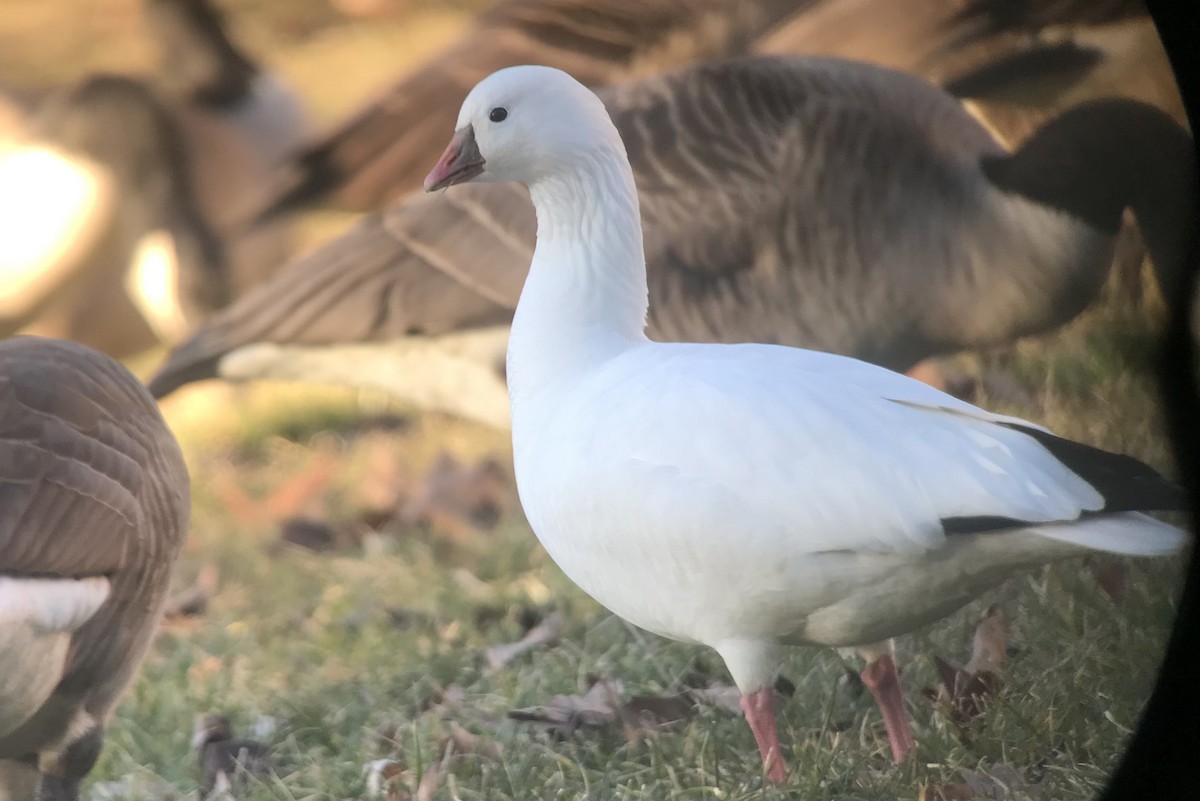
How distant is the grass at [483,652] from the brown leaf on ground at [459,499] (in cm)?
6

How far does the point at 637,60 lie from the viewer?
2.87 metres

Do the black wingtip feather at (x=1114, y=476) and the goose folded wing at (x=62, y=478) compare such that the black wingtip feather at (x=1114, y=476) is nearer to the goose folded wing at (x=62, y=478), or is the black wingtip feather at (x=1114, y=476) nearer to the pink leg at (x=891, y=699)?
the pink leg at (x=891, y=699)

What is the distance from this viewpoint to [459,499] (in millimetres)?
3324

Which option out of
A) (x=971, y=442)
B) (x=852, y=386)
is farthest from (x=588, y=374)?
(x=971, y=442)

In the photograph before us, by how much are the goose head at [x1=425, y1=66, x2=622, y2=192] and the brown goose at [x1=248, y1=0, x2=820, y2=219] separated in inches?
31.9

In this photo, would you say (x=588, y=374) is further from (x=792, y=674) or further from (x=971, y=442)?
(x=792, y=674)

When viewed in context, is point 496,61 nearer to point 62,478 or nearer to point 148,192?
point 148,192

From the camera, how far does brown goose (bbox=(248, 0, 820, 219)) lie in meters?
2.80

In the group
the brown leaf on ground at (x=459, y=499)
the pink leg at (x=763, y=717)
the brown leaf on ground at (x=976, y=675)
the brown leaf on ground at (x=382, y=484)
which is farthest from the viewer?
the brown leaf on ground at (x=382, y=484)

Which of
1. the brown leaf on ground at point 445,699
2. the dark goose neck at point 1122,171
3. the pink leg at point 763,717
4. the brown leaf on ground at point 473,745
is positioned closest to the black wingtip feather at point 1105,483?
the pink leg at point 763,717

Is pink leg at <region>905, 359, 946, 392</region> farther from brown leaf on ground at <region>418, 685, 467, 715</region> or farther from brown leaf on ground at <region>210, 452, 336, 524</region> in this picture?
brown leaf on ground at <region>210, 452, 336, 524</region>

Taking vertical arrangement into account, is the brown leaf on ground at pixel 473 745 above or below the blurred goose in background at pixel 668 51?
below

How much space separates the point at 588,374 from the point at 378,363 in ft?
3.54

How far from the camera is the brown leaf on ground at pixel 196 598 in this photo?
2980mm
